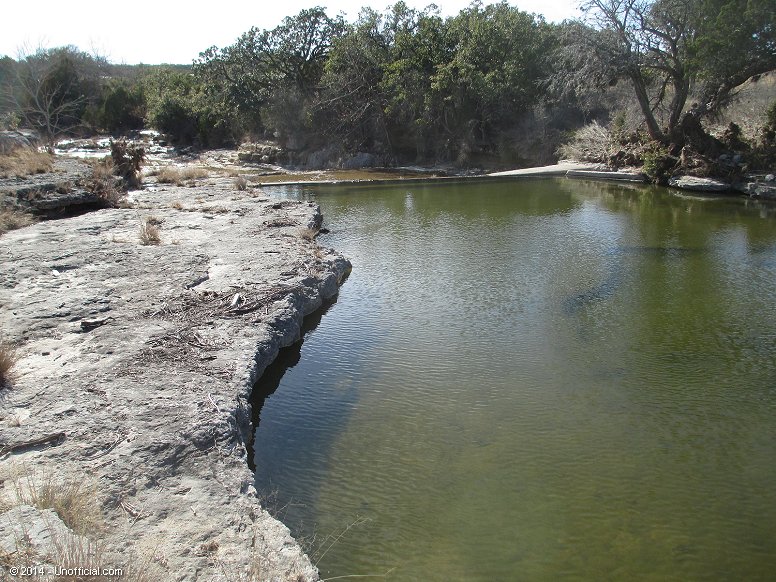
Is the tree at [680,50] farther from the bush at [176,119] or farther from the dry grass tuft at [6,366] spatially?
the bush at [176,119]

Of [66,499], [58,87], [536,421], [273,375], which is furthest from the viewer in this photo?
[58,87]

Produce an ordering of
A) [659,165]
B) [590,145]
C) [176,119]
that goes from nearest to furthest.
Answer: [659,165], [590,145], [176,119]

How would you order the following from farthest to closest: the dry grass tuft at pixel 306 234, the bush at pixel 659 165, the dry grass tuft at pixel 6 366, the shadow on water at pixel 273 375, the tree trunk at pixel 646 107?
the tree trunk at pixel 646 107 < the bush at pixel 659 165 < the dry grass tuft at pixel 306 234 < the shadow on water at pixel 273 375 < the dry grass tuft at pixel 6 366

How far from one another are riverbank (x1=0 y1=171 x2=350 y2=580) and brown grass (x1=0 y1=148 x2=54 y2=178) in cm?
536

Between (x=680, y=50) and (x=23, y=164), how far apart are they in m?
24.5

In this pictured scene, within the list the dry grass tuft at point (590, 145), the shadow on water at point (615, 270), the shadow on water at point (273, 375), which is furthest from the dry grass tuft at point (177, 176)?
the dry grass tuft at point (590, 145)

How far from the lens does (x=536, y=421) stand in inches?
258

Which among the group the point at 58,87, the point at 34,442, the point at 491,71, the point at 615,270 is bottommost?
the point at 34,442

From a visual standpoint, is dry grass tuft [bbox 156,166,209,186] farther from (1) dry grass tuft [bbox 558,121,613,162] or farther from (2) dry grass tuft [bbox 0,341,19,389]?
(2) dry grass tuft [bbox 0,341,19,389]

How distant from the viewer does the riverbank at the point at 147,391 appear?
3828 millimetres

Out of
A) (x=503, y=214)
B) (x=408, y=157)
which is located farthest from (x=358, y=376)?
(x=408, y=157)

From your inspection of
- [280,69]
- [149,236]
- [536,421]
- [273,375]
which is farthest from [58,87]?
[536,421]

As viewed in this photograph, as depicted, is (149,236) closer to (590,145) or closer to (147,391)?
(147,391)

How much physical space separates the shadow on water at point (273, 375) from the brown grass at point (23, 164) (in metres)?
11.6
